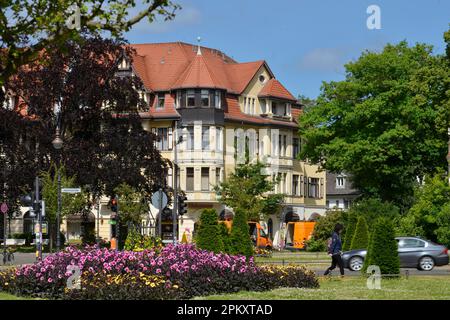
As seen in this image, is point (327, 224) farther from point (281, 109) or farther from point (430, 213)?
point (281, 109)

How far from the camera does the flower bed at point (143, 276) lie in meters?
23.6

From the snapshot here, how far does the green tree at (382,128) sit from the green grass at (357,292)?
43.1 meters

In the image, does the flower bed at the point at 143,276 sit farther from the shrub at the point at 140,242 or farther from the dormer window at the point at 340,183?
the dormer window at the point at 340,183

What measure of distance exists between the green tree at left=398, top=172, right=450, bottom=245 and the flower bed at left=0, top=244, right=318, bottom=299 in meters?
33.3

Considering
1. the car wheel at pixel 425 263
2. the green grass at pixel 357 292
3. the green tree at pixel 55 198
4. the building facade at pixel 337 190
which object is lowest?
the green grass at pixel 357 292

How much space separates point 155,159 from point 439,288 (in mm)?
41120

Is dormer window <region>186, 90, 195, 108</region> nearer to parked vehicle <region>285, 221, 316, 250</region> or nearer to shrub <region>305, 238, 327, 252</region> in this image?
parked vehicle <region>285, 221, 316, 250</region>

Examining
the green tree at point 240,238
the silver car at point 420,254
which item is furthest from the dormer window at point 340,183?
the green tree at point 240,238

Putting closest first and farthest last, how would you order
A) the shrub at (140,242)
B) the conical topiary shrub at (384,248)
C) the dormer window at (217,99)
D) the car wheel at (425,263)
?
1. the conical topiary shrub at (384,248)
2. the shrub at (140,242)
3. the car wheel at (425,263)
4. the dormer window at (217,99)

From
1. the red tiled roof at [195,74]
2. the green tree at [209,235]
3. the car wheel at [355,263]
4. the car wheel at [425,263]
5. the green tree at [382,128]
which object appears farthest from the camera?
the red tiled roof at [195,74]

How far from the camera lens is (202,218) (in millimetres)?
38031

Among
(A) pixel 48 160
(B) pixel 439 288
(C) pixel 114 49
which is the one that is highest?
(C) pixel 114 49
